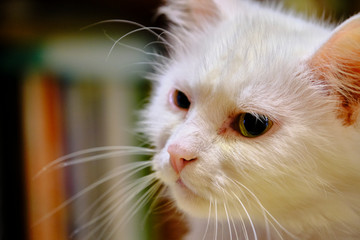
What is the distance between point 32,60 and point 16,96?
0.39 ft

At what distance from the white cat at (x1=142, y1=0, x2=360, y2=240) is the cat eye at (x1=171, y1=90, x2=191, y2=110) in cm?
4

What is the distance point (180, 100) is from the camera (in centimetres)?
69

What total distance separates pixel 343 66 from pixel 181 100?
0.84ft

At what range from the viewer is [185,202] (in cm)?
59

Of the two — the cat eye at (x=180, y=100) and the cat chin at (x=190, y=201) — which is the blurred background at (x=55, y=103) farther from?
the cat chin at (x=190, y=201)

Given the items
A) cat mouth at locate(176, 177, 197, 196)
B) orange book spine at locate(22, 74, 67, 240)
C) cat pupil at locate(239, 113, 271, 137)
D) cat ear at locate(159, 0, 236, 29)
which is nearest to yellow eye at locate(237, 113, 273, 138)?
cat pupil at locate(239, 113, 271, 137)

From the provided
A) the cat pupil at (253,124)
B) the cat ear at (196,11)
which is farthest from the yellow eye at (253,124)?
the cat ear at (196,11)

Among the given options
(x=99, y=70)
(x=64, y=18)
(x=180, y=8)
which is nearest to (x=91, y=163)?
(x=99, y=70)

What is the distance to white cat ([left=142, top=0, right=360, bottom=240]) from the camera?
0.54 metres

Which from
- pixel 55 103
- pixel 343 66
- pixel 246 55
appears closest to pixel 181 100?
pixel 246 55

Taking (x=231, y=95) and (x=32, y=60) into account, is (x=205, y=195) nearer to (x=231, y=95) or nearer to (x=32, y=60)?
(x=231, y=95)

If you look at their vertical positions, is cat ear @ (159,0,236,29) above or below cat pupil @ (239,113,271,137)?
above

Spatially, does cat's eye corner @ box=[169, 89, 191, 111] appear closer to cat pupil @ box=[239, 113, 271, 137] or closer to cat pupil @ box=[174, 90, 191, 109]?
cat pupil @ box=[174, 90, 191, 109]

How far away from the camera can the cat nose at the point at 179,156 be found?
55 cm
